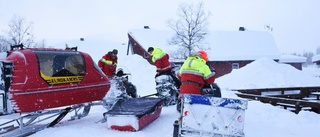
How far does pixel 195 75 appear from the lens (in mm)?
5828

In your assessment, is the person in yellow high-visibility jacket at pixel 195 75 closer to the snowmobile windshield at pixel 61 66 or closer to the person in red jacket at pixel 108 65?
the snowmobile windshield at pixel 61 66

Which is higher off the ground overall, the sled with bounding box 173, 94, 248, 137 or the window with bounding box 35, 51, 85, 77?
the window with bounding box 35, 51, 85, 77

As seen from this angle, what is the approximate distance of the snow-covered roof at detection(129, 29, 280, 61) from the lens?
107ft

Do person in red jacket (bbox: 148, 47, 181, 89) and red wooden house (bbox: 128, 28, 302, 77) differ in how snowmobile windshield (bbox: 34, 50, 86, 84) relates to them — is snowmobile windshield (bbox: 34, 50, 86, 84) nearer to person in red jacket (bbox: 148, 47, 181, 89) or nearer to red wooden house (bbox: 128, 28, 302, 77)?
person in red jacket (bbox: 148, 47, 181, 89)

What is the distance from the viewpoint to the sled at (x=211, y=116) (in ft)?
15.7

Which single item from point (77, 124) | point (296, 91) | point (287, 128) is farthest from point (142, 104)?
point (296, 91)

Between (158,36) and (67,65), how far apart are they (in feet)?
91.8

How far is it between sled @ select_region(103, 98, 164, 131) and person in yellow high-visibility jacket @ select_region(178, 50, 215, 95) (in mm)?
1081

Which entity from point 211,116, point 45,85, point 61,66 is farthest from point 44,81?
point 211,116

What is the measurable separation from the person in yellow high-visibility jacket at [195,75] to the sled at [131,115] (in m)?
1.08

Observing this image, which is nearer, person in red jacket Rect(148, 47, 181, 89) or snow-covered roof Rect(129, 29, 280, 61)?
person in red jacket Rect(148, 47, 181, 89)

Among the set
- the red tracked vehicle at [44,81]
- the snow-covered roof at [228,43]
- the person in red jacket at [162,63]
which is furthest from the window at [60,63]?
the snow-covered roof at [228,43]

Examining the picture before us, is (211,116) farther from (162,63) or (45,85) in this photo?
(162,63)

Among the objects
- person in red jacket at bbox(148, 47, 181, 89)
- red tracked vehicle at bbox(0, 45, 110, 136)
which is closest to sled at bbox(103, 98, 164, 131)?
red tracked vehicle at bbox(0, 45, 110, 136)
